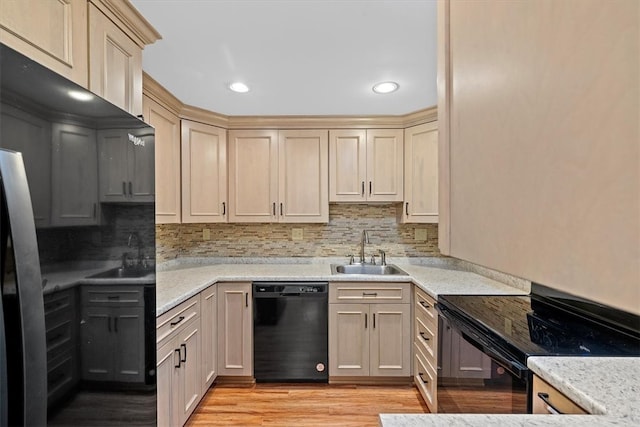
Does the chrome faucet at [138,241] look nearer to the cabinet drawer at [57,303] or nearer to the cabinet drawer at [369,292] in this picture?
the cabinet drawer at [57,303]

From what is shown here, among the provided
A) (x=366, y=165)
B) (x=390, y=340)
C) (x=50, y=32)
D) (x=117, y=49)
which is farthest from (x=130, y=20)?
(x=390, y=340)

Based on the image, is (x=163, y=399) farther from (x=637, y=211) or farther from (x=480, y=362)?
(x=637, y=211)

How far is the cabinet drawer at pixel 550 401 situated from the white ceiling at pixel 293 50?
1458 mm

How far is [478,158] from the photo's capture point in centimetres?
33

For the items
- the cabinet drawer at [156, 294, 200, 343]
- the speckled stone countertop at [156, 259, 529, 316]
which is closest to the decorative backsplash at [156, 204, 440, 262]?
the speckled stone countertop at [156, 259, 529, 316]

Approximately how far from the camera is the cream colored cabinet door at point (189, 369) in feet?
6.26

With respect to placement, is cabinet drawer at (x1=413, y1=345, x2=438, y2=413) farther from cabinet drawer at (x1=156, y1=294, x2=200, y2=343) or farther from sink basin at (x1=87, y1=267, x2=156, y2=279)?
sink basin at (x1=87, y1=267, x2=156, y2=279)

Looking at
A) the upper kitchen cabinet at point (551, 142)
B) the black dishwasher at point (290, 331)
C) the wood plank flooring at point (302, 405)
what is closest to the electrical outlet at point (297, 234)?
the black dishwasher at point (290, 331)

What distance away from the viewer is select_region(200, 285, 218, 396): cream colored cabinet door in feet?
7.57

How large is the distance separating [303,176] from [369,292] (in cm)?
117

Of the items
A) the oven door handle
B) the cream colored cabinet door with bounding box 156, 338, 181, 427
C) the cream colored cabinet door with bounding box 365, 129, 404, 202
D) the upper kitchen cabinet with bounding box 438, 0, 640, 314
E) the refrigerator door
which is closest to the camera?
the upper kitchen cabinet with bounding box 438, 0, 640, 314

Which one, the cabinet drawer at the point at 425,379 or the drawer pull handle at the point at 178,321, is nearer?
the drawer pull handle at the point at 178,321

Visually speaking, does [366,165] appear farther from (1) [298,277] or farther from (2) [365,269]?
(1) [298,277]

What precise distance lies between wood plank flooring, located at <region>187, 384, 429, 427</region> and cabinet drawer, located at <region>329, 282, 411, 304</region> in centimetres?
69
